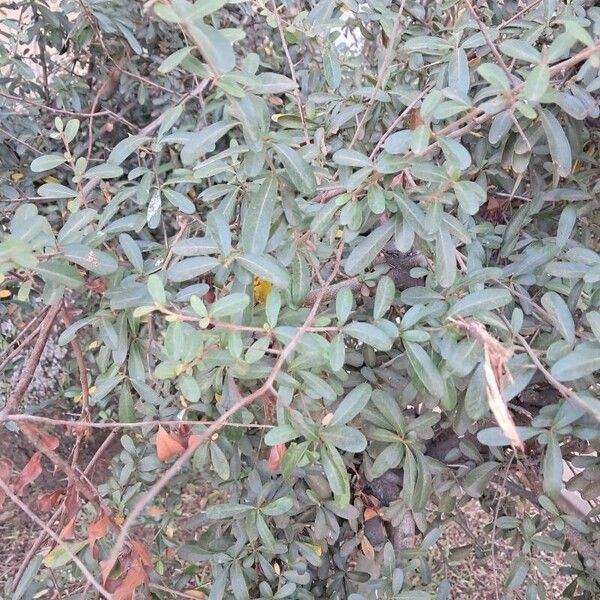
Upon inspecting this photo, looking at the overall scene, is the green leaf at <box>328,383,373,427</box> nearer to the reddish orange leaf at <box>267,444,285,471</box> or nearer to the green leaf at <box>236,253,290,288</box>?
the reddish orange leaf at <box>267,444,285,471</box>

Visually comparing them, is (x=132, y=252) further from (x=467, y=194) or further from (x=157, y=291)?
(x=467, y=194)

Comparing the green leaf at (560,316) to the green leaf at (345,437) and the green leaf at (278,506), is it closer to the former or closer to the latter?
the green leaf at (345,437)

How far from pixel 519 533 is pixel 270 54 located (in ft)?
5.34

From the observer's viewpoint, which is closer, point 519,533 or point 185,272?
point 185,272

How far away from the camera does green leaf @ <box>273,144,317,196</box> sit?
0.68 m

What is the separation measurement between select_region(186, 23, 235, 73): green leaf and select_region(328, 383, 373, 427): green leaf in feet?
1.46

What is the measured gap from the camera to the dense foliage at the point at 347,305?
0.65 m

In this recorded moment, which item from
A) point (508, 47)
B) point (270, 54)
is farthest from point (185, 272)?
point (270, 54)

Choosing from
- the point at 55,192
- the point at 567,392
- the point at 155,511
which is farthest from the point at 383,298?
the point at 155,511

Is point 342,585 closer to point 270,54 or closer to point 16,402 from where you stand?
point 16,402

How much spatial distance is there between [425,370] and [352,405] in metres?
0.12

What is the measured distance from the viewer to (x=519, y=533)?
98cm

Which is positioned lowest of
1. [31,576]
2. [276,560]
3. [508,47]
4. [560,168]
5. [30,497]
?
[30,497]

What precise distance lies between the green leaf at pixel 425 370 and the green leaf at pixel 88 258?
0.39 metres
